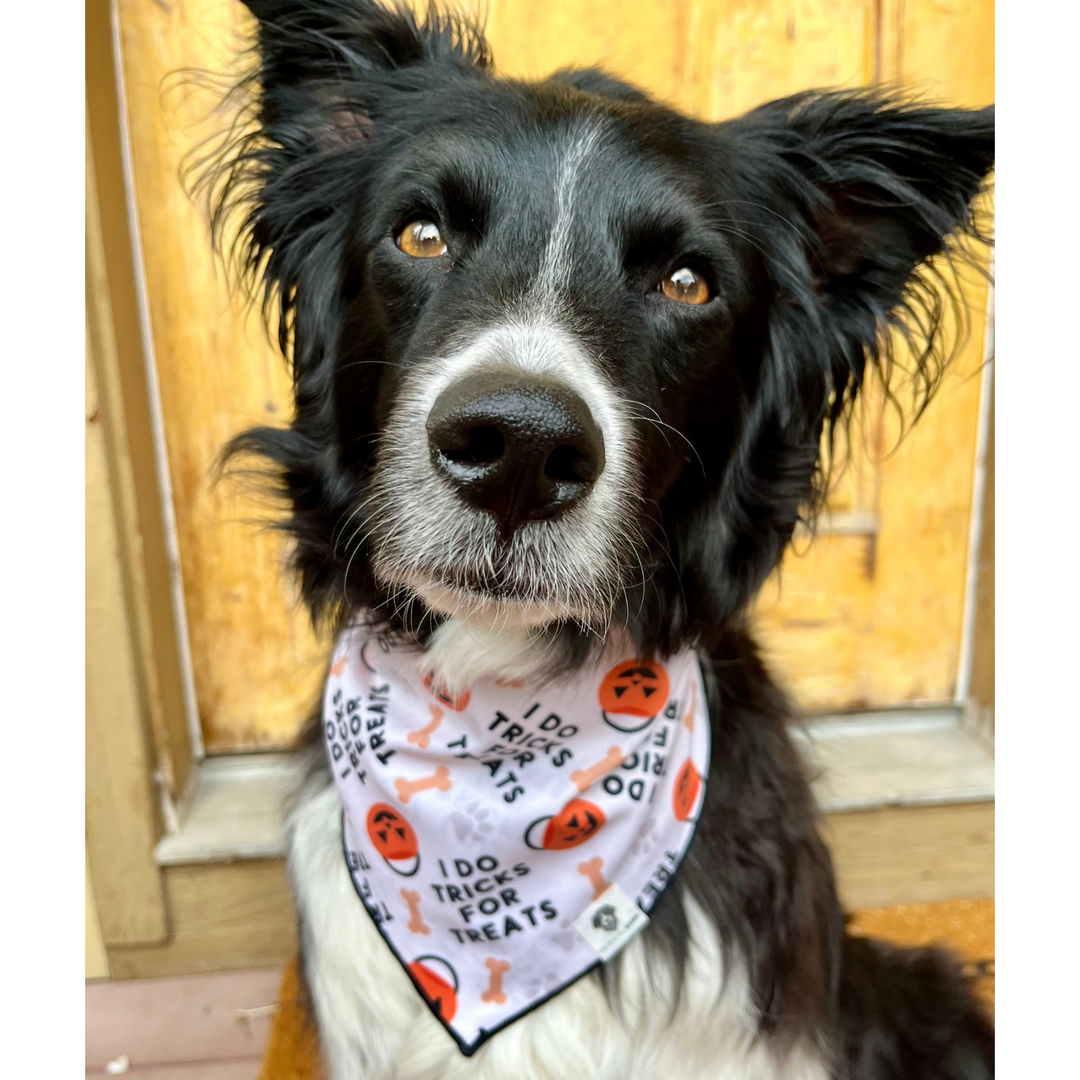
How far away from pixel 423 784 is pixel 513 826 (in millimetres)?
164

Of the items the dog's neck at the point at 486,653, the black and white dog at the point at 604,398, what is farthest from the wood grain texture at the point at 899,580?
the dog's neck at the point at 486,653

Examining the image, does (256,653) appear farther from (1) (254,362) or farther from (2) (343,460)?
(2) (343,460)

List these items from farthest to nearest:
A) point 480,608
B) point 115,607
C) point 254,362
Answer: point 254,362 < point 115,607 < point 480,608

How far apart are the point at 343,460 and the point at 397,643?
1.06ft

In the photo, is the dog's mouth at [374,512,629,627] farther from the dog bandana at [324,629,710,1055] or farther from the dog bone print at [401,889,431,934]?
the dog bone print at [401,889,431,934]

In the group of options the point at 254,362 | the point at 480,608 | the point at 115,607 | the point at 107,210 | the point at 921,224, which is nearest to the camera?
the point at 480,608

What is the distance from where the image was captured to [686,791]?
5.06 ft

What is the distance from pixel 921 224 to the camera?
1509 mm

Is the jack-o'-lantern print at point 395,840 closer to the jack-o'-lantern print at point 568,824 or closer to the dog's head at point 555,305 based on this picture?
the jack-o'-lantern print at point 568,824

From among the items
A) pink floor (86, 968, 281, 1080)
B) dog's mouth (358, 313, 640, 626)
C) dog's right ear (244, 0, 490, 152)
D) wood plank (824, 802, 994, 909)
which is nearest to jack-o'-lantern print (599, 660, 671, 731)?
dog's mouth (358, 313, 640, 626)

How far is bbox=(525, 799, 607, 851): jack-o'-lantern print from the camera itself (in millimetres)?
1487

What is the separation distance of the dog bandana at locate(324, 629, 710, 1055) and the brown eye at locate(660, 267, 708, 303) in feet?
2.03

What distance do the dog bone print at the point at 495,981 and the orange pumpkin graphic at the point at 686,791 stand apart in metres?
0.37

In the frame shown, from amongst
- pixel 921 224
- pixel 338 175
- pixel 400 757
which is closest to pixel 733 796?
pixel 400 757
